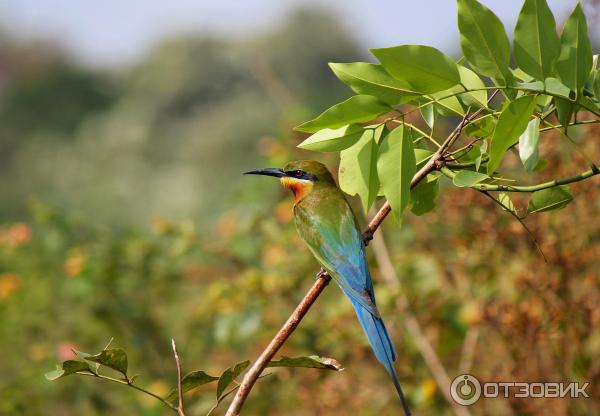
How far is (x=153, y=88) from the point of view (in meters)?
16.4

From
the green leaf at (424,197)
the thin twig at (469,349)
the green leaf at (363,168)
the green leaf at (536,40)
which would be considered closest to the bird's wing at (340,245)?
the green leaf at (424,197)

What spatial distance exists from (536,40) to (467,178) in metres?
0.17

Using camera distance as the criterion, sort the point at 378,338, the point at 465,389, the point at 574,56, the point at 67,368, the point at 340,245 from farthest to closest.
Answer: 1. the point at 465,389
2. the point at 340,245
3. the point at 378,338
4. the point at 67,368
5. the point at 574,56

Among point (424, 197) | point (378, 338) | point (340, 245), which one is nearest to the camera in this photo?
point (424, 197)

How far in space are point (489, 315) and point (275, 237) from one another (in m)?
1.10

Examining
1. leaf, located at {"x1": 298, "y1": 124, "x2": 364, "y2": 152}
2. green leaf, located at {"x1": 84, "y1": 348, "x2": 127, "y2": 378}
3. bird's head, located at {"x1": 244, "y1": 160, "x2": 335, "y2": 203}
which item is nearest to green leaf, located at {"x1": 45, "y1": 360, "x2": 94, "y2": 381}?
green leaf, located at {"x1": 84, "y1": 348, "x2": 127, "y2": 378}

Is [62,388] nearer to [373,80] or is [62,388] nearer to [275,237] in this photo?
[275,237]

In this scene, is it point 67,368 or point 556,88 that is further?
point 67,368

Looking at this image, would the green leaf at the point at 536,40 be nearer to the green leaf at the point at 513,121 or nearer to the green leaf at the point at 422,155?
the green leaf at the point at 513,121

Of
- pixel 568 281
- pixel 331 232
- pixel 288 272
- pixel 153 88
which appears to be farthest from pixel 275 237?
pixel 153 88

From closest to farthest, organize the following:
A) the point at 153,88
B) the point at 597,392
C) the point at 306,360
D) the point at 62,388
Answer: the point at 306,360
the point at 597,392
the point at 62,388
the point at 153,88

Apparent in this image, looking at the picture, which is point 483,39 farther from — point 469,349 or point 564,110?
point 469,349

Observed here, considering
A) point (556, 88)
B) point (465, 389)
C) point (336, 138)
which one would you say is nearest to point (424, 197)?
point (336, 138)

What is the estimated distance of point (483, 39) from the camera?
3.03ft
